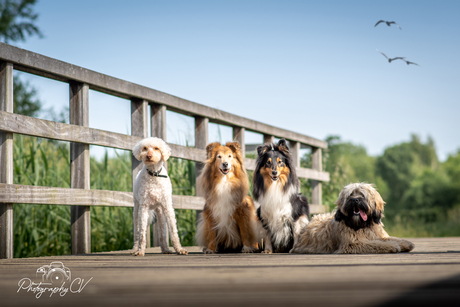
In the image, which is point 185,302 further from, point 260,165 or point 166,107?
point 166,107

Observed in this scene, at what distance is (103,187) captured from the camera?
244 inches

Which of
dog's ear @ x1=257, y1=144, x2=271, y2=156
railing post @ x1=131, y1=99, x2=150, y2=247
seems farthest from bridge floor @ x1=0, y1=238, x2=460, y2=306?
railing post @ x1=131, y1=99, x2=150, y2=247

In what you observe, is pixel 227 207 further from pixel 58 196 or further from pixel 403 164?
pixel 403 164

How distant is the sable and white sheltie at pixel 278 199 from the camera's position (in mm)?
4496

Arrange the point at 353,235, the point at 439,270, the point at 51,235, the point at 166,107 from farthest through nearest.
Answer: the point at 51,235 → the point at 166,107 → the point at 353,235 → the point at 439,270

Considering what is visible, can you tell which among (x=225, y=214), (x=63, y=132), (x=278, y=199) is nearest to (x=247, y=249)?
(x=225, y=214)

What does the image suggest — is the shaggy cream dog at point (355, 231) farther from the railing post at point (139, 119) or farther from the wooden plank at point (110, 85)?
the wooden plank at point (110, 85)

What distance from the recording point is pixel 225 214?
4.61 metres

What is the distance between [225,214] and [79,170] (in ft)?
4.46

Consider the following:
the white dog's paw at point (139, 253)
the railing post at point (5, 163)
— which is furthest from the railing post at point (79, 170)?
the railing post at point (5, 163)

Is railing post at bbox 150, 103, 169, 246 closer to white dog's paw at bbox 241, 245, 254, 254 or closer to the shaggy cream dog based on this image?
white dog's paw at bbox 241, 245, 254, 254

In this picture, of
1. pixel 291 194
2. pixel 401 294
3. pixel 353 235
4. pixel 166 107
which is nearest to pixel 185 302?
pixel 401 294

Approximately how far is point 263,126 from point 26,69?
3.47 meters

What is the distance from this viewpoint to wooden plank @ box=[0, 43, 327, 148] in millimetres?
3707
